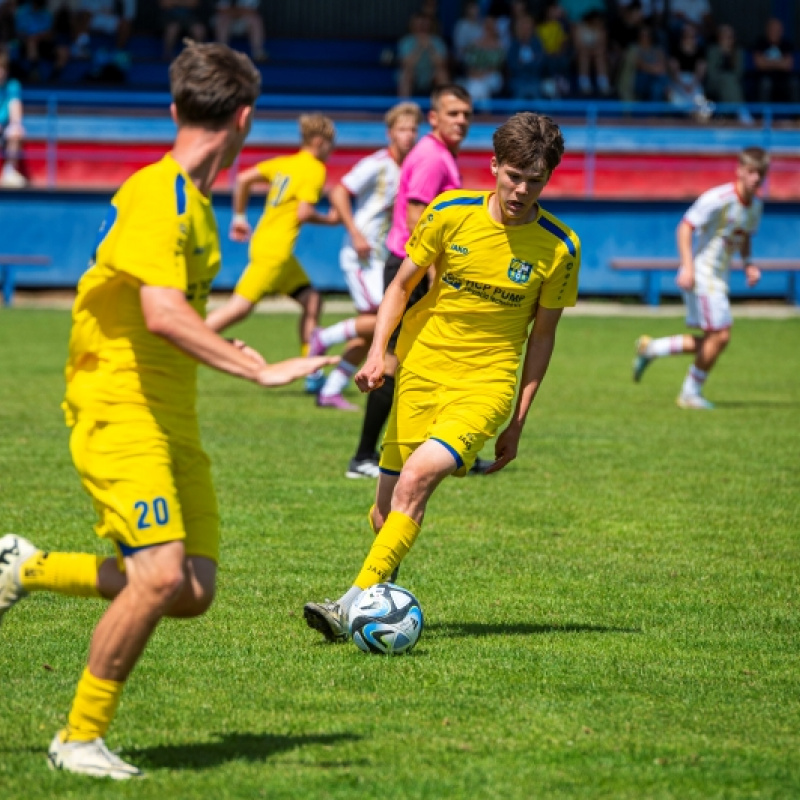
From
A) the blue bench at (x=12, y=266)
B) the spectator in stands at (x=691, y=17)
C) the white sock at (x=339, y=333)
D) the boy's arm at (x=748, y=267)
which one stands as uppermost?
the spectator in stands at (x=691, y=17)

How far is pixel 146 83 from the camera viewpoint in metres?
27.8

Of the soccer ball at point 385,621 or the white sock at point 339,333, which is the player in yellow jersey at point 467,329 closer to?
the soccer ball at point 385,621

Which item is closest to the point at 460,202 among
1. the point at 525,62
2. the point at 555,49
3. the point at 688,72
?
the point at 525,62

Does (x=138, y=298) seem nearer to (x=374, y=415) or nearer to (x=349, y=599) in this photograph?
(x=349, y=599)

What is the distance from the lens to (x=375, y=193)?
1393cm

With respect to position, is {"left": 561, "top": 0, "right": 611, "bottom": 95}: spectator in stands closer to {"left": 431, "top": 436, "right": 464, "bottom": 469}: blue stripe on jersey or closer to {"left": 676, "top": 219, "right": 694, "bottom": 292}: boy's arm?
{"left": 676, "top": 219, "right": 694, "bottom": 292}: boy's arm

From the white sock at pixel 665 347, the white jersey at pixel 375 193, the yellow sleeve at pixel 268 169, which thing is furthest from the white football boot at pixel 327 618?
the yellow sleeve at pixel 268 169

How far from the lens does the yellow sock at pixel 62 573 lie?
4570mm

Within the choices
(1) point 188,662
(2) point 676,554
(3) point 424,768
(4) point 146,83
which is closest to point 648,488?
(2) point 676,554

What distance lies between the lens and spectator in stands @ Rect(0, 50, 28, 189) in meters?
24.7

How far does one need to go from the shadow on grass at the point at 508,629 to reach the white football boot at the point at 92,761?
2164mm

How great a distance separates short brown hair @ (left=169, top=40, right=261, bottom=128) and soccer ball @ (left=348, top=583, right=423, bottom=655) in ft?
7.33

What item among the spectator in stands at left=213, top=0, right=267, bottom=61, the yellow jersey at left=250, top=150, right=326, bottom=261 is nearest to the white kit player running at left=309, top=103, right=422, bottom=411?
the yellow jersey at left=250, top=150, right=326, bottom=261

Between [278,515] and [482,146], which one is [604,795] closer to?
[278,515]
